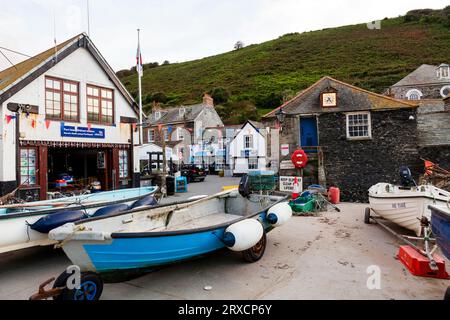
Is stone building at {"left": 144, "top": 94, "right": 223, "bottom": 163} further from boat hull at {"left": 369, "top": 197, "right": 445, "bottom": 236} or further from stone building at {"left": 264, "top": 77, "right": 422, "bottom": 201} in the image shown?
boat hull at {"left": 369, "top": 197, "right": 445, "bottom": 236}

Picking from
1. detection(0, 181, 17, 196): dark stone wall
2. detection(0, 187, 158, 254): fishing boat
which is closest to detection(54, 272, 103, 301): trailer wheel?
detection(0, 187, 158, 254): fishing boat

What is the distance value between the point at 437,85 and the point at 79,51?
147 ft

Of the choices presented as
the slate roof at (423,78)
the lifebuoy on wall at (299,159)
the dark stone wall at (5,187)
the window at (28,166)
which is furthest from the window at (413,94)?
the dark stone wall at (5,187)

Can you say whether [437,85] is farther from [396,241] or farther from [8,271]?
[8,271]

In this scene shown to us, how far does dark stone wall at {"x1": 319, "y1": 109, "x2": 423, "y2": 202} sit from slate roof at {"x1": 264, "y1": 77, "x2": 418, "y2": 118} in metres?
0.33

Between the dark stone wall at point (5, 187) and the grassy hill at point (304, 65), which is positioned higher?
the grassy hill at point (304, 65)

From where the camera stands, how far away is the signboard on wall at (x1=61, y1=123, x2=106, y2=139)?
12.1 meters

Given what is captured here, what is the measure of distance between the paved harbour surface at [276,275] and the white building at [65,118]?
5064 millimetres

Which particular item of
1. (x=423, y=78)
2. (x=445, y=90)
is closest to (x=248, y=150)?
(x=445, y=90)

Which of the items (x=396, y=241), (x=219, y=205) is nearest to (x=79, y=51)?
(x=219, y=205)

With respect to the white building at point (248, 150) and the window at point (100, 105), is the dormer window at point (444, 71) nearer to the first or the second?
the white building at point (248, 150)

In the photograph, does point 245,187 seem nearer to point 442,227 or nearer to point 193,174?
point 442,227

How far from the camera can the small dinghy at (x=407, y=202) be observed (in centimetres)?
695

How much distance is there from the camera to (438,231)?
4547 mm
